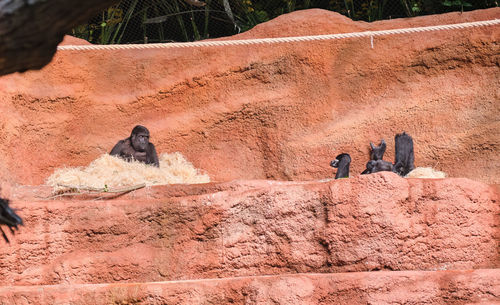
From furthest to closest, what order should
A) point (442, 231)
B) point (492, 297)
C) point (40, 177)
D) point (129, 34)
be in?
point (129, 34) < point (40, 177) < point (442, 231) < point (492, 297)

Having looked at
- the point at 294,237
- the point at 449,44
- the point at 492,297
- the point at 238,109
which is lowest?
the point at 492,297

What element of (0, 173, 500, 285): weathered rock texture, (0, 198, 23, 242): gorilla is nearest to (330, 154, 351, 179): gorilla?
(0, 173, 500, 285): weathered rock texture

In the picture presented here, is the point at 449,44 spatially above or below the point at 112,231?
above

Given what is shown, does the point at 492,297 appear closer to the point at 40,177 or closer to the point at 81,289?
the point at 81,289

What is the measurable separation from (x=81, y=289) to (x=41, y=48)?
172 inches

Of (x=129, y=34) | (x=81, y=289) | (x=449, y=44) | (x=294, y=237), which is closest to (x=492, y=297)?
(x=294, y=237)

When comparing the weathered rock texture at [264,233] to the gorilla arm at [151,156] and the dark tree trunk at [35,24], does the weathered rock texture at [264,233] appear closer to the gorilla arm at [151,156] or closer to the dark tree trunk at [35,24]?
the gorilla arm at [151,156]

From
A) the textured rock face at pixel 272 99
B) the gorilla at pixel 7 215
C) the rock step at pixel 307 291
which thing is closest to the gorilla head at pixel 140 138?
the textured rock face at pixel 272 99

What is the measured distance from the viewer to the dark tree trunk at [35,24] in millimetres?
1781

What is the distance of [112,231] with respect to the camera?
22.1 feet

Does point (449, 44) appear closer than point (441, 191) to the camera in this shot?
No


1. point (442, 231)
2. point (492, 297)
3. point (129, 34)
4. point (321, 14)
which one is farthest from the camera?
point (129, 34)

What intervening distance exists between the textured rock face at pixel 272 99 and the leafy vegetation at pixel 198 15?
1044mm

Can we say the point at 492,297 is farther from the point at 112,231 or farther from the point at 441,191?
the point at 112,231
